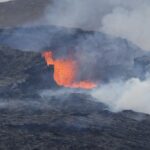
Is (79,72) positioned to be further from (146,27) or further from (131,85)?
(146,27)

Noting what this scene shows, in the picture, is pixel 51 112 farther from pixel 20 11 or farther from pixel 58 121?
pixel 20 11

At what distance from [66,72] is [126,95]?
1087 centimetres

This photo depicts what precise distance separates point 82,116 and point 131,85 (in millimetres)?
14801

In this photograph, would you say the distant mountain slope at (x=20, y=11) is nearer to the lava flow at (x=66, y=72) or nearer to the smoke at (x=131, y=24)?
the smoke at (x=131, y=24)

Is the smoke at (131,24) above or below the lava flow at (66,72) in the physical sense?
above

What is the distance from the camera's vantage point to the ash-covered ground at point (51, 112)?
1268 inches

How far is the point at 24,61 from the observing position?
51.8m

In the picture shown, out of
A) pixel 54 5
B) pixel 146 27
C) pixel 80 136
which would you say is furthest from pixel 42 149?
pixel 54 5

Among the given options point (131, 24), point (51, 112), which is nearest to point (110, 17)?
point (131, 24)

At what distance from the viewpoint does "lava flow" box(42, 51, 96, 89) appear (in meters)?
54.1

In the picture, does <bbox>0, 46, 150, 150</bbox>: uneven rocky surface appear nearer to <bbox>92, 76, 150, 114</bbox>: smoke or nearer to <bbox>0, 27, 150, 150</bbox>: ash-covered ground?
<bbox>0, 27, 150, 150</bbox>: ash-covered ground

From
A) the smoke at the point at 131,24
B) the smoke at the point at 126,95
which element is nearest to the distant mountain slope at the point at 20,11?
the smoke at the point at 131,24

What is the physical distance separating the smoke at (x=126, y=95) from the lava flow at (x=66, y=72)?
293 cm

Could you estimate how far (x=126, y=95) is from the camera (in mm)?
46625
